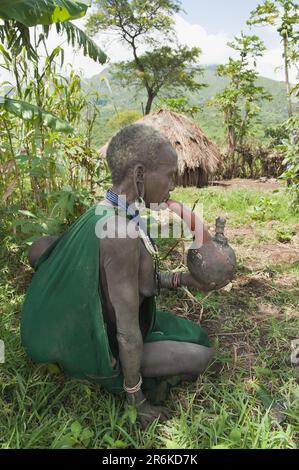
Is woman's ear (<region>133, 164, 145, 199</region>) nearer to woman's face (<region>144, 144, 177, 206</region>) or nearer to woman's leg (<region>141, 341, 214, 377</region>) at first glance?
woman's face (<region>144, 144, 177, 206</region>)

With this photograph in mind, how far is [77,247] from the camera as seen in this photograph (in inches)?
65.8

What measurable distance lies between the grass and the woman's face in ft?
3.32

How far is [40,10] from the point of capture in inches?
119

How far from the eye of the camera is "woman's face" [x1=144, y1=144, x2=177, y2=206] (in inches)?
61.4

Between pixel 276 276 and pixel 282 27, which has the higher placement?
pixel 282 27

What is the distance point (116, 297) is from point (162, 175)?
547 mm

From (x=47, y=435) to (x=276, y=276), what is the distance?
235 cm

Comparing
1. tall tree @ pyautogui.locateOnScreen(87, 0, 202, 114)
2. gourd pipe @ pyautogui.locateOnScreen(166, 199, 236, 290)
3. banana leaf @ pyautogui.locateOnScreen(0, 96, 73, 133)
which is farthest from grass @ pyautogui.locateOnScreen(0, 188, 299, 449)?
tall tree @ pyautogui.locateOnScreen(87, 0, 202, 114)

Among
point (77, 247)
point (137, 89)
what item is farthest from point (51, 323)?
point (137, 89)

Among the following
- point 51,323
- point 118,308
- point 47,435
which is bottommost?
point 47,435

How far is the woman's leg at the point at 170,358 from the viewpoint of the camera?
1.85m

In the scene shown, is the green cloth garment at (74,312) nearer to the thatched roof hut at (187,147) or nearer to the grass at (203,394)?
the grass at (203,394)

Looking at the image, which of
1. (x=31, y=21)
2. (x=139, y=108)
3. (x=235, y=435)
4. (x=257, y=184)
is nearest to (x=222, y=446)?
(x=235, y=435)

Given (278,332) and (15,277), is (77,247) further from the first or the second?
(15,277)
